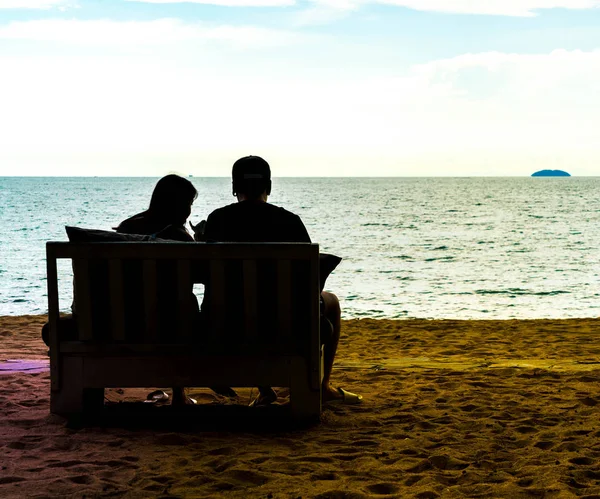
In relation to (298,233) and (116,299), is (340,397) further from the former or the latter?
(116,299)

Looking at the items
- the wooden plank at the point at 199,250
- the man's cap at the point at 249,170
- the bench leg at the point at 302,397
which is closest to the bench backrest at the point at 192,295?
the wooden plank at the point at 199,250

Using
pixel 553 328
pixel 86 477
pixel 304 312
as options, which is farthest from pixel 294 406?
pixel 553 328

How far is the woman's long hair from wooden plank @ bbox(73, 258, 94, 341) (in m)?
0.65

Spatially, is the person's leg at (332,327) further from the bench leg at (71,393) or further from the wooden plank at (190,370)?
the bench leg at (71,393)

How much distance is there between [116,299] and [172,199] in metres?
0.77

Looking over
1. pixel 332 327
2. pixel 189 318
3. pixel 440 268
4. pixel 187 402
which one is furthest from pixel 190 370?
pixel 440 268

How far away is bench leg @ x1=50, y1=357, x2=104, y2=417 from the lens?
13.2 feet

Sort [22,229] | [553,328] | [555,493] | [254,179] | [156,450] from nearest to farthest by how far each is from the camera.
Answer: [555,493], [156,450], [254,179], [553,328], [22,229]

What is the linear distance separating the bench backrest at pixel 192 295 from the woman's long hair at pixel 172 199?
0.52 metres

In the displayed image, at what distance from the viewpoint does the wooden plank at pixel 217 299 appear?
3.90 m

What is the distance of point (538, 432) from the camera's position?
158 inches

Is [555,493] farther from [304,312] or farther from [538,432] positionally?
[304,312]

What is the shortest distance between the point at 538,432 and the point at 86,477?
2.42 meters

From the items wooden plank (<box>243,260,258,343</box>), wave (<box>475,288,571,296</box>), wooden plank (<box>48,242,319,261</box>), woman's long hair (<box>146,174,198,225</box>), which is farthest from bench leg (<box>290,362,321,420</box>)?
wave (<box>475,288,571,296</box>)
